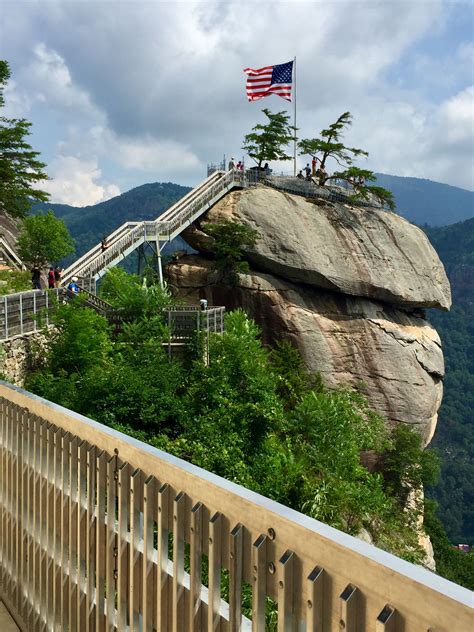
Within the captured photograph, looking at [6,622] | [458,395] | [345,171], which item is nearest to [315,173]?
[345,171]

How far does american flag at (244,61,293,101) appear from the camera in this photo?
3095cm

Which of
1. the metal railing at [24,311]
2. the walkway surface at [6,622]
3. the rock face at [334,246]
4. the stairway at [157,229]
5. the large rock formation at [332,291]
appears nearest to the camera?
the walkway surface at [6,622]

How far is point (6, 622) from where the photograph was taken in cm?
404

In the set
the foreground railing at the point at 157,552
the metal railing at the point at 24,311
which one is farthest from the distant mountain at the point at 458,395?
the foreground railing at the point at 157,552

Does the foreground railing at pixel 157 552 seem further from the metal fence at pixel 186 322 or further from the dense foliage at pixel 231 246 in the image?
the dense foliage at pixel 231 246

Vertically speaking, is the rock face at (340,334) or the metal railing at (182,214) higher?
the metal railing at (182,214)

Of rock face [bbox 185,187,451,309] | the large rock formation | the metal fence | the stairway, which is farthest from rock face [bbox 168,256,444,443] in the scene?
the metal fence

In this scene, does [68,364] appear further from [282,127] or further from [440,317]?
[440,317]

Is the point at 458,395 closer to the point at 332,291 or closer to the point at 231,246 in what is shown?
the point at 332,291

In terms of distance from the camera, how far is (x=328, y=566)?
5.70 ft

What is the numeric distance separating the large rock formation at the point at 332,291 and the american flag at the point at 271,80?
5.17m

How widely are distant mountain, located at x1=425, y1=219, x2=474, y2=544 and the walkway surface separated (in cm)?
8127

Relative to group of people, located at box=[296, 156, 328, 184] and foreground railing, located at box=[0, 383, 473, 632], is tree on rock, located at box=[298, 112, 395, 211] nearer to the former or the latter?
group of people, located at box=[296, 156, 328, 184]

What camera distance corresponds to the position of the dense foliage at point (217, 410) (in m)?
15.3
